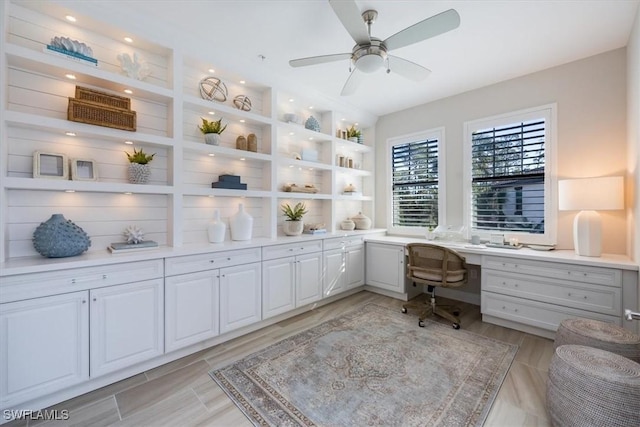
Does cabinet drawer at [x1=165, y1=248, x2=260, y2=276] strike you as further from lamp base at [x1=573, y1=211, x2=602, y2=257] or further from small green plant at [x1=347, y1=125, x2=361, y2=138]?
lamp base at [x1=573, y1=211, x2=602, y2=257]

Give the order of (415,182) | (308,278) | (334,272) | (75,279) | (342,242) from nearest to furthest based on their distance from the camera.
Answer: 1. (75,279)
2. (308,278)
3. (334,272)
4. (342,242)
5. (415,182)

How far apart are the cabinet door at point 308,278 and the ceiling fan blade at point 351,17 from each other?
91.1 inches

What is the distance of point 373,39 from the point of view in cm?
210

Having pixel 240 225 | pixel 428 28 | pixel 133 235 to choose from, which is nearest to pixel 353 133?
pixel 240 225

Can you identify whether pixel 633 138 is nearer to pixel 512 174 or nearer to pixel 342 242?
pixel 512 174

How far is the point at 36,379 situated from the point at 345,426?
1.98 meters

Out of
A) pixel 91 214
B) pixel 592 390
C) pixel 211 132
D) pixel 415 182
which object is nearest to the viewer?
pixel 592 390

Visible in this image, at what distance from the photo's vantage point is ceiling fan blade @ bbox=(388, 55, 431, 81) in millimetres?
2291

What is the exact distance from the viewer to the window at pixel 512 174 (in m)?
3.18

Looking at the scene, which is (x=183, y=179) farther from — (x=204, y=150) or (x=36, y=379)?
A: (x=36, y=379)

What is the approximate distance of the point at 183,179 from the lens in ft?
9.26

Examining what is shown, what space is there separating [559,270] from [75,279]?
4068 mm

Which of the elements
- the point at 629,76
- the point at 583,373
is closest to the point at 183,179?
the point at 583,373

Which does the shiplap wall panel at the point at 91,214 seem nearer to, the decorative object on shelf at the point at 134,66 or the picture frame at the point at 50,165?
the picture frame at the point at 50,165
